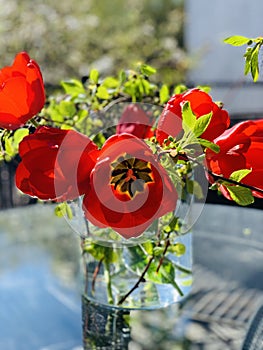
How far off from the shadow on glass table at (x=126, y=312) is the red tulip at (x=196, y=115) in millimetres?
301

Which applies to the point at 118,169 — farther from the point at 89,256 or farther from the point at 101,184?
the point at 89,256

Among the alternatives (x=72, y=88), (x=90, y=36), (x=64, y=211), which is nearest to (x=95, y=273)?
(x=64, y=211)

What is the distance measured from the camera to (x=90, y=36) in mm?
6711

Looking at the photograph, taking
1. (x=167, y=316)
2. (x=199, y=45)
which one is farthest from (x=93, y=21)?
(x=167, y=316)

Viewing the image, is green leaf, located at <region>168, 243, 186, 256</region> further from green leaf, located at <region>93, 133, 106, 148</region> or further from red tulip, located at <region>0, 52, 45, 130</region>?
red tulip, located at <region>0, 52, 45, 130</region>

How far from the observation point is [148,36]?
7242mm

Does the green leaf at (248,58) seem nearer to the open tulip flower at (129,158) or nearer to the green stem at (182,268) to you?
the open tulip flower at (129,158)

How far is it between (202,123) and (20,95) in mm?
160

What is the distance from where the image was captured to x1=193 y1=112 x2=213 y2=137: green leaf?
463 millimetres

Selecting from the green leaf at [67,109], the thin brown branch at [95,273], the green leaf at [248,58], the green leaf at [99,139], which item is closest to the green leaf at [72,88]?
the green leaf at [67,109]

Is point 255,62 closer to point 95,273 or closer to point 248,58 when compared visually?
point 248,58

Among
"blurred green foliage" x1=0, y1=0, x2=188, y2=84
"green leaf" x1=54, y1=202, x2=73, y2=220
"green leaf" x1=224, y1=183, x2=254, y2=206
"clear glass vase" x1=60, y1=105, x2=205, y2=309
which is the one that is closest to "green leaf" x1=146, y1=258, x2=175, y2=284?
"clear glass vase" x1=60, y1=105, x2=205, y2=309

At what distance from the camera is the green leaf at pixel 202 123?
1.52ft

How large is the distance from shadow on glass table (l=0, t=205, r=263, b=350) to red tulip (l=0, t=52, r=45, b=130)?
0.32 metres
